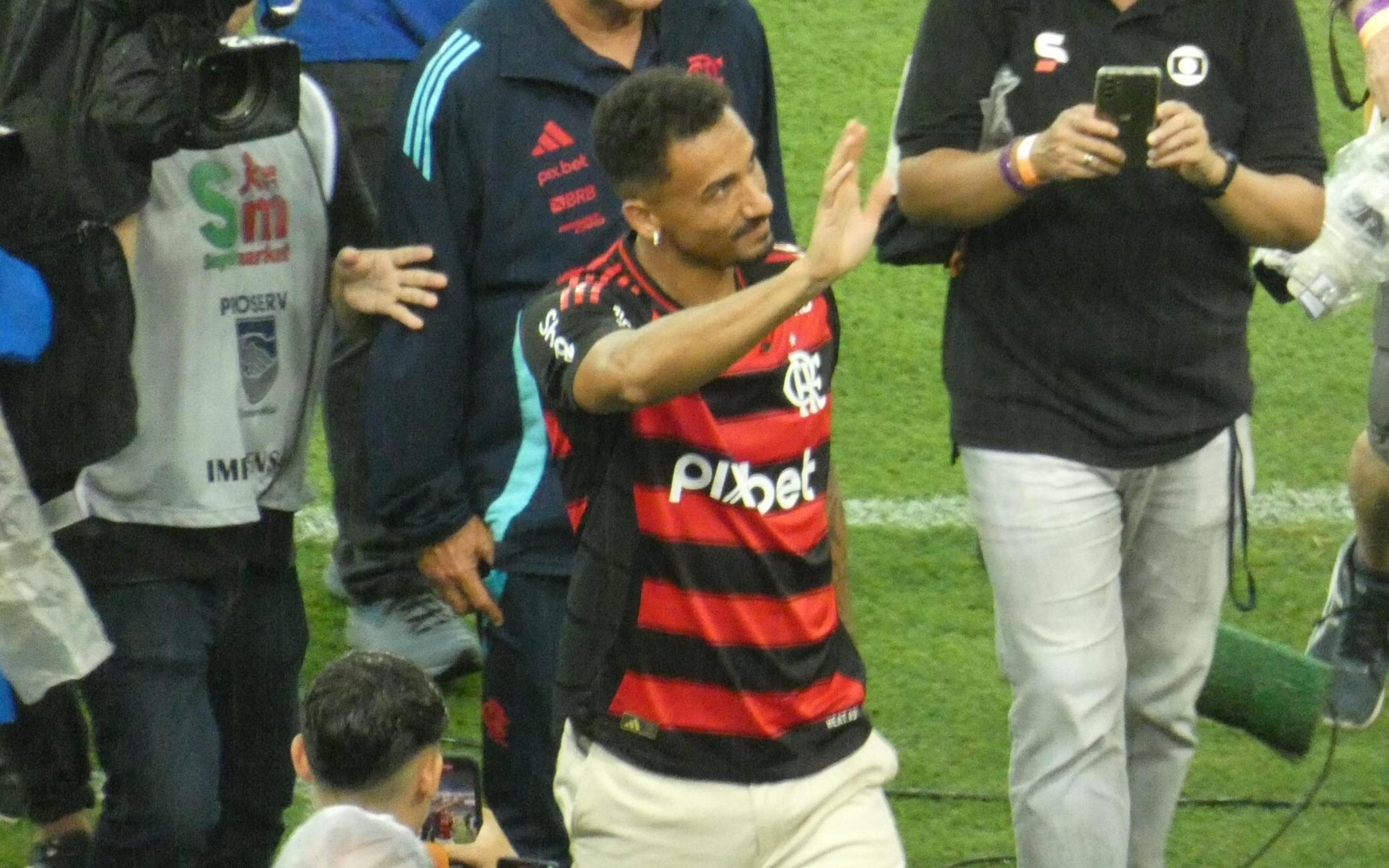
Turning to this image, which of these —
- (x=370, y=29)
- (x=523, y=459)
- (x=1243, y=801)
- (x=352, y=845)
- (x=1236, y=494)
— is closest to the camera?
(x=352, y=845)

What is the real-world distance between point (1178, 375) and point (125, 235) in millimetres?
1743

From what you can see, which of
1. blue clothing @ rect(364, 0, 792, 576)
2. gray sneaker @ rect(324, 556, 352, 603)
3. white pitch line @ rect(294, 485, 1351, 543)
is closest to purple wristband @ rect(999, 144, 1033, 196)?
blue clothing @ rect(364, 0, 792, 576)

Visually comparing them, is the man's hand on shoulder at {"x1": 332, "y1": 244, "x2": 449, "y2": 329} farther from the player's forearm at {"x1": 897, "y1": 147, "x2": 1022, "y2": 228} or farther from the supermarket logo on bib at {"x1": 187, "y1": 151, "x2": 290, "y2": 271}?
the player's forearm at {"x1": 897, "y1": 147, "x2": 1022, "y2": 228}

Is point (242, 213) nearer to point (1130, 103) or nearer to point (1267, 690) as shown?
point (1130, 103)

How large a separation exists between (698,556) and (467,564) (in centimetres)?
80

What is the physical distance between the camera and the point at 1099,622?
4117mm

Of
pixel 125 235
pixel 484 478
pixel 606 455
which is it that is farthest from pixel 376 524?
pixel 606 455

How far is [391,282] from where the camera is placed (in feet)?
13.2

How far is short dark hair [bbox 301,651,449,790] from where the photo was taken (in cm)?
326

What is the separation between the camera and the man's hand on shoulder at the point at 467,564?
4145mm

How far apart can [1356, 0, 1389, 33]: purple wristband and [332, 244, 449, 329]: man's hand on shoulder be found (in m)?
2.01

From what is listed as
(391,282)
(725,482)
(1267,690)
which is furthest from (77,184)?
(1267,690)

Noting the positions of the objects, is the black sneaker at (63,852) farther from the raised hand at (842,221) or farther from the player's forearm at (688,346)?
the raised hand at (842,221)

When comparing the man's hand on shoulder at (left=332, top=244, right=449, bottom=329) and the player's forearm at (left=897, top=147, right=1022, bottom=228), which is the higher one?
the player's forearm at (left=897, top=147, right=1022, bottom=228)
